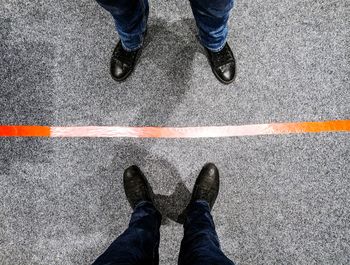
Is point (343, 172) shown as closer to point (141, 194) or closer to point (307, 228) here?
point (307, 228)

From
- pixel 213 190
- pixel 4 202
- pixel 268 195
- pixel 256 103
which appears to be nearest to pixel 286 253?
pixel 268 195

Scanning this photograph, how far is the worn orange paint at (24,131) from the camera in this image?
4.98 feet

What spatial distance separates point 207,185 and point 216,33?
2.07 feet

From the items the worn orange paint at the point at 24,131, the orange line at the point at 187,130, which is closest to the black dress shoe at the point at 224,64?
the orange line at the point at 187,130

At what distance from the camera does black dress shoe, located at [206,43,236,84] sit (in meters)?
1.46

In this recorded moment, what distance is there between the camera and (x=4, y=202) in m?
1.51

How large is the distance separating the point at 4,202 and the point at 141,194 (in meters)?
0.64

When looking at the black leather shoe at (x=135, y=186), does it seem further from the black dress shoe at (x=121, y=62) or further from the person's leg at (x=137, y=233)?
the black dress shoe at (x=121, y=62)

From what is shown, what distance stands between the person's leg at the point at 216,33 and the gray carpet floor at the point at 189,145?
0.05 metres

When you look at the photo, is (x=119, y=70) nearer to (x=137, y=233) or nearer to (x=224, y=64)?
(x=224, y=64)

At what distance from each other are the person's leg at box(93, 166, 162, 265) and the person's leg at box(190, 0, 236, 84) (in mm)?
584

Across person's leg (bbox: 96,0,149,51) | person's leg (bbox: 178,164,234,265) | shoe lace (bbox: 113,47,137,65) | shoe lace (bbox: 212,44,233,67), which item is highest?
person's leg (bbox: 96,0,149,51)

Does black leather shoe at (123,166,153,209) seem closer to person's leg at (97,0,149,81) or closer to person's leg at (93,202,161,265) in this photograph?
person's leg at (93,202,161,265)

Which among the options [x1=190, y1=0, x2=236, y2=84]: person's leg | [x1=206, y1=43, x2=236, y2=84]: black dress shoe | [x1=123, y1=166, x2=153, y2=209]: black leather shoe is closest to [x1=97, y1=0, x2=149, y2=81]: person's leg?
[x1=190, y1=0, x2=236, y2=84]: person's leg
